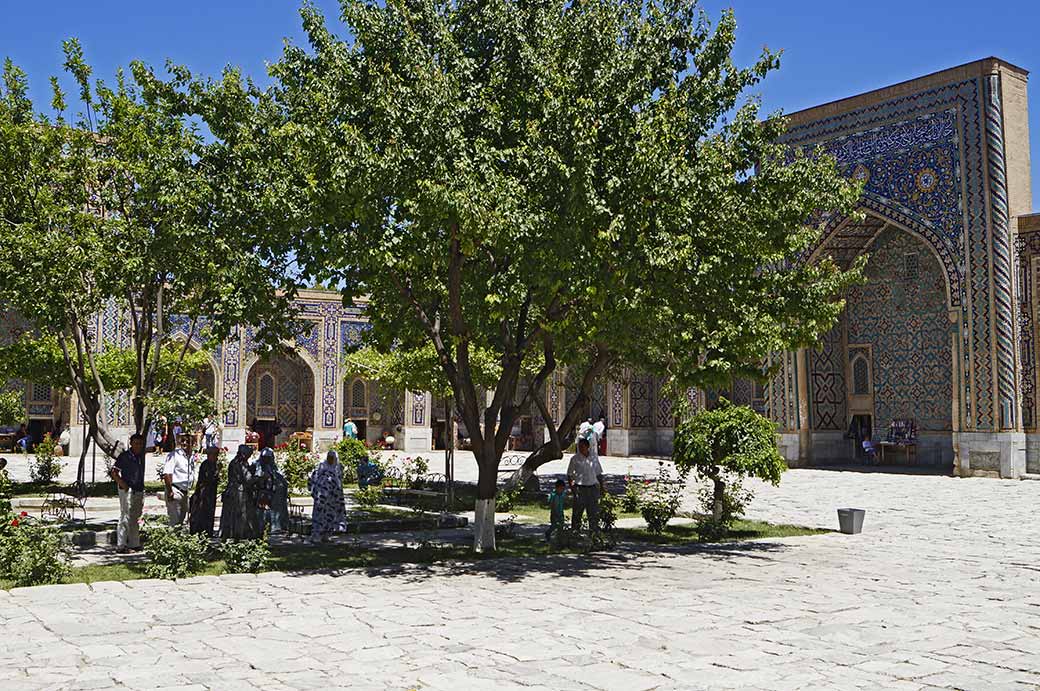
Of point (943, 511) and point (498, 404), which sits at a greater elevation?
point (498, 404)

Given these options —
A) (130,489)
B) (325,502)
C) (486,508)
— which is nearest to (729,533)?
(486,508)

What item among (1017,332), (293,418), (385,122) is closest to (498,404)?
(385,122)

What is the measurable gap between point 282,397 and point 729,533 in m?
26.9

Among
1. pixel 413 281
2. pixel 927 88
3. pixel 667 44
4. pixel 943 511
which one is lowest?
Result: pixel 943 511

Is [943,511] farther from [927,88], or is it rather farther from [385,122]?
[927,88]

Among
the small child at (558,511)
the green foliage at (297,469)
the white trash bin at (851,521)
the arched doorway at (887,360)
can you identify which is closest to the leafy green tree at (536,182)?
the small child at (558,511)

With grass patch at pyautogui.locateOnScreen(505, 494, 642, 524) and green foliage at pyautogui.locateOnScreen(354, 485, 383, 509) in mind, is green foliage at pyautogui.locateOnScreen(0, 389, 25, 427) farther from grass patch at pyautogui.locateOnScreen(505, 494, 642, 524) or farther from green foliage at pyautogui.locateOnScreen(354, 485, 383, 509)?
grass patch at pyautogui.locateOnScreen(505, 494, 642, 524)

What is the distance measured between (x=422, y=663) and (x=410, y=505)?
33.1 feet

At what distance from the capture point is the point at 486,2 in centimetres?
971

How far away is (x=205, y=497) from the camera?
10.5m

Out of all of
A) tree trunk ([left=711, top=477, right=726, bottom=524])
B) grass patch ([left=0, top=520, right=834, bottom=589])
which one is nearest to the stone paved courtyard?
grass patch ([left=0, top=520, right=834, bottom=589])

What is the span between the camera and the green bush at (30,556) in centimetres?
813

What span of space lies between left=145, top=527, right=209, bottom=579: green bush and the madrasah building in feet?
24.9

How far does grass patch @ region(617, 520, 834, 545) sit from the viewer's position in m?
11.8
